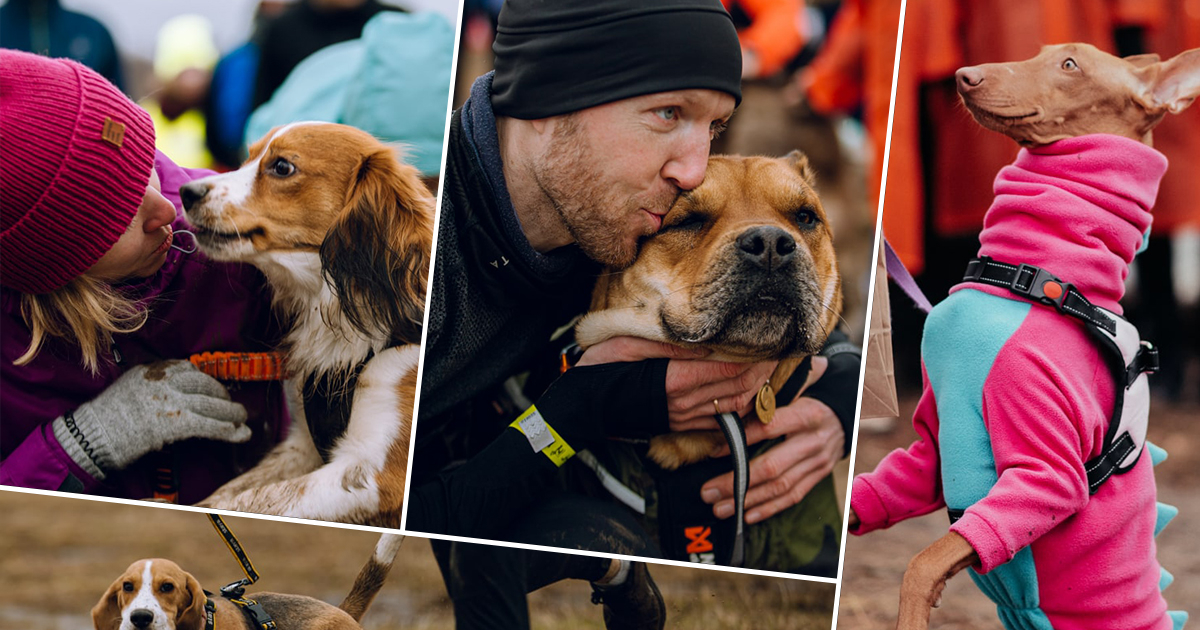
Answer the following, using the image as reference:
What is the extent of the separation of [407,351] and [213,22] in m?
1.15

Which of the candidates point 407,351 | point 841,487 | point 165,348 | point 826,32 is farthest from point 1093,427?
point 165,348

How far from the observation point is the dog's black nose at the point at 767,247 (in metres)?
2.38

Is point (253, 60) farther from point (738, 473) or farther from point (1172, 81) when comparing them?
point (1172, 81)

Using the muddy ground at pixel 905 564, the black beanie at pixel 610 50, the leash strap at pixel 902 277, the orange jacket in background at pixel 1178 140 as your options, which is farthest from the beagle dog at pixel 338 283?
the orange jacket in background at pixel 1178 140

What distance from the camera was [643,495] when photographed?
8.63 feet

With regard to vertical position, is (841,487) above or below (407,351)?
below

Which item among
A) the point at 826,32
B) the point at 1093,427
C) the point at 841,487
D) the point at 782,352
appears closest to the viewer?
the point at 1093,427

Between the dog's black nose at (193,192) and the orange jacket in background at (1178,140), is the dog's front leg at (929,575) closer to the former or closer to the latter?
the orange jacket in background at (1178,140)

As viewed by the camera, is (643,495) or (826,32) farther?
(826,32)

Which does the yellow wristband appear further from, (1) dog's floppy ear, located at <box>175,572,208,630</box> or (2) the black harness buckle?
(2) the black harness buckle

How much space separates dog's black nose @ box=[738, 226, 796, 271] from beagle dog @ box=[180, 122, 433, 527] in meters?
0.86

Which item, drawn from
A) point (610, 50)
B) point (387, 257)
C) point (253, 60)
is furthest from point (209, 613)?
point (610, 50)

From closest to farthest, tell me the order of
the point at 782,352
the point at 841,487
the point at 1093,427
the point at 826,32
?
1. the point at 1093,427
2. the point at 782,352
3. the point at 841,487
4. the point at 826,32

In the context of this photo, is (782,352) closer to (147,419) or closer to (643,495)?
(643,495)
